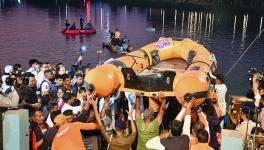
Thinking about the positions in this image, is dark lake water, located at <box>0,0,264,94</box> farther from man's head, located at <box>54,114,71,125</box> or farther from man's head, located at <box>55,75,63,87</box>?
man's head, located at <box>54,114,71,125</box>

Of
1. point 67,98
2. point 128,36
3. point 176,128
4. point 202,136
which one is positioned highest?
point 176,128

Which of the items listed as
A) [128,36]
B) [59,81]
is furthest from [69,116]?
[128,36]

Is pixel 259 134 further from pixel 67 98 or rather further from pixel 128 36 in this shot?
pixel 128 36

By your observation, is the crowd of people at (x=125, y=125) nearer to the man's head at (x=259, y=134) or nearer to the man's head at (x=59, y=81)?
the man's head at (x=259, y=134)

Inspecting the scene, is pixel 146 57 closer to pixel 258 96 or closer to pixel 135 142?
pixel 258 96

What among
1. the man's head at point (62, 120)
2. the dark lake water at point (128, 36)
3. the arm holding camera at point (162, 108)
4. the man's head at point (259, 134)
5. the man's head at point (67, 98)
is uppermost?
the arm holding camera at point (162, 108)

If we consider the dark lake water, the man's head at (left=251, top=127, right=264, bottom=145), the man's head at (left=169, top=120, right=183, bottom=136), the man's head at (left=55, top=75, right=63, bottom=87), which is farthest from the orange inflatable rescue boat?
the dark lake water

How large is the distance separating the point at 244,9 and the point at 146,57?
75.9 meters

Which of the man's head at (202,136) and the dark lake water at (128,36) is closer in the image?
the man's head at (202,136)

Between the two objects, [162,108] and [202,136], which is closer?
[202,136]

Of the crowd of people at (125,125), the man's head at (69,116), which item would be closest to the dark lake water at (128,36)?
the crowd of people at (125,125)

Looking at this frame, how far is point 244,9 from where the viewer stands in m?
80.9

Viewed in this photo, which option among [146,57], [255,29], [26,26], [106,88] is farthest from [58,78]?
[255,29]

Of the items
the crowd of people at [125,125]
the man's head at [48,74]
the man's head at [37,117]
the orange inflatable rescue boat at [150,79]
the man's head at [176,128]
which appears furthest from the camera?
the man's head at [48,74]
